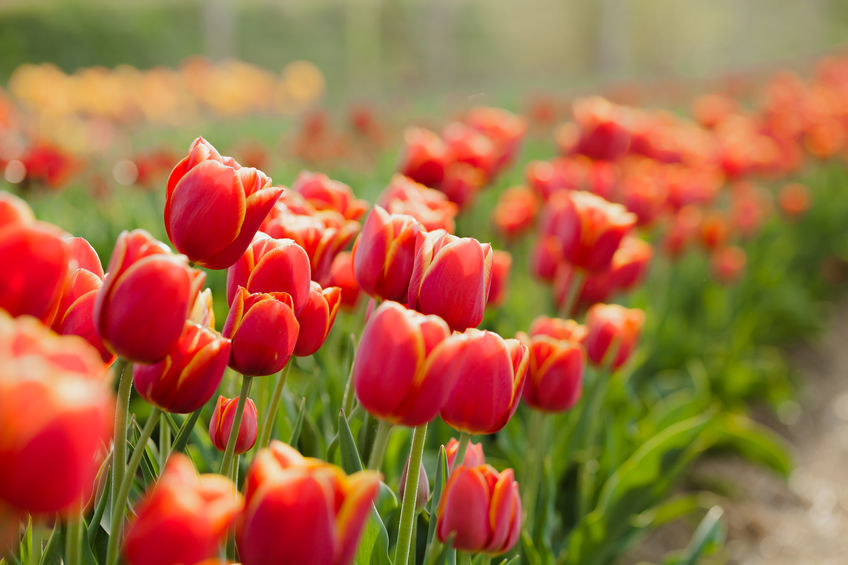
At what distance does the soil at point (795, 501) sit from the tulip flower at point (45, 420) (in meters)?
1.88

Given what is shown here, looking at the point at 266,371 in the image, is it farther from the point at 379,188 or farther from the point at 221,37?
the point at 221,37

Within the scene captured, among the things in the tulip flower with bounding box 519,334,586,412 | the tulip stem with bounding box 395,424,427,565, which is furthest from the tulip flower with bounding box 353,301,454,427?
→ the tulip flower with bounding box 519,334,586,412

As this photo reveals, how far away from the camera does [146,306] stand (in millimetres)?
583

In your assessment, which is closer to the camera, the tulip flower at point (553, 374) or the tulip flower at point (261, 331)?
the tulip flower at point (261, 331)

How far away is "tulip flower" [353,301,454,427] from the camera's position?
0.65 meters

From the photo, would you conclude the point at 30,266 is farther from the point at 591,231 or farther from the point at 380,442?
the point at 591,231

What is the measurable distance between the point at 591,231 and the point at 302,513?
105 centimetres

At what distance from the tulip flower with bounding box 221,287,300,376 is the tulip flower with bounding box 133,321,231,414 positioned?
0.03 m

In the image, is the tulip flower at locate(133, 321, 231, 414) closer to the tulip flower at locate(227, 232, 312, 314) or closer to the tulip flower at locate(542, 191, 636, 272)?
the tulip flower at locate(227, 232, 312, 314)

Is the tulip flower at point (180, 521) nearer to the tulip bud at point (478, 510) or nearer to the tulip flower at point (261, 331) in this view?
the tulip flower at point (261, 331)

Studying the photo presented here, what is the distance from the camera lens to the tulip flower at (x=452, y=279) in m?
0.78

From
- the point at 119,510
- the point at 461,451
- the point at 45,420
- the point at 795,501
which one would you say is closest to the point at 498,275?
the point at 461,451

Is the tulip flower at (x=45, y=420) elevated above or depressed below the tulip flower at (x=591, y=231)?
above

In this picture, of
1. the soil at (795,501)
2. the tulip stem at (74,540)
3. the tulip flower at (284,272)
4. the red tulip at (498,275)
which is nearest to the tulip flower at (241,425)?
the tulip flower at (284,272)
